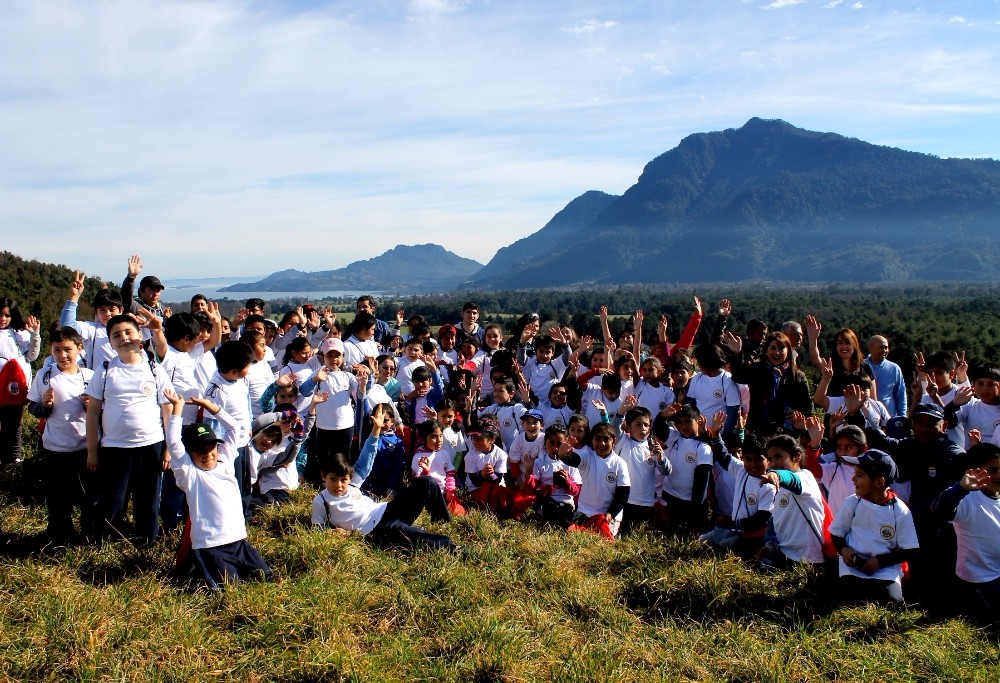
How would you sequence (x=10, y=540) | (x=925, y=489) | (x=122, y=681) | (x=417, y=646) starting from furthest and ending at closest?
1. (x=925, y=489)
2. (x=10, y=540)
3. (x=417, y=646)
4. (x=122, y=681)

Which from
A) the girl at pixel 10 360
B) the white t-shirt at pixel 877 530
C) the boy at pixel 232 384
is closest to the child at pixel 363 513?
the boy at pixel 232 384

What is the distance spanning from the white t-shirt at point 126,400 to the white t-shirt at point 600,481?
408 centimetres

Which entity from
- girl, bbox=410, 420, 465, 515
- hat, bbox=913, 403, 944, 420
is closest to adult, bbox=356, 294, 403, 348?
girl, bbox=410, 420, 465, 515

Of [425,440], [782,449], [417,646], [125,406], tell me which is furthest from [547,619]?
[125,406]

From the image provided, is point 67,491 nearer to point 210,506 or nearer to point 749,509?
point 210,506

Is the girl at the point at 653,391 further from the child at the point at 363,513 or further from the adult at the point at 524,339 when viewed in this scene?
the child at the point at 363,513

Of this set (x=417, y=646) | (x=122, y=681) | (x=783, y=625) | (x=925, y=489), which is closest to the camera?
(x=122, y=681)

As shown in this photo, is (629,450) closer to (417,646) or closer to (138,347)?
(417,646)

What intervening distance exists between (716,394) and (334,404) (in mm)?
4391

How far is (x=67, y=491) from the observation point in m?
5.83

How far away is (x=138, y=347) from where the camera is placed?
5.56m

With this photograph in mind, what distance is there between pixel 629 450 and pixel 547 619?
2.90 m

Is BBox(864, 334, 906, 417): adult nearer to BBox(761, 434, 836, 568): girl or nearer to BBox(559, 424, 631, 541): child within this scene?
BBox(761, 434, 836, 568): girl

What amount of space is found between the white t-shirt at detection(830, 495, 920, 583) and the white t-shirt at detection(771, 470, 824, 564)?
1.27ft
